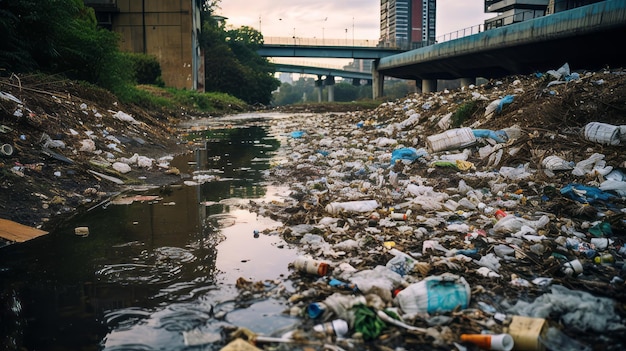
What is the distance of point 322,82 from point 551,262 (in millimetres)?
70345

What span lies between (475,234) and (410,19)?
9510 cm

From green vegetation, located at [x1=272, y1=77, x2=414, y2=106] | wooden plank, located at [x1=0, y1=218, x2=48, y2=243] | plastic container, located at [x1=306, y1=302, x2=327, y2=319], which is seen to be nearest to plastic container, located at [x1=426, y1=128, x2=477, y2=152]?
plastic container, located at [x1=306, y1=302, x2=327, y2=319]

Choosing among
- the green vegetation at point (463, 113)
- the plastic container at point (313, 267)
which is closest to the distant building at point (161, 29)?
the green vegetation at point (463, 113)

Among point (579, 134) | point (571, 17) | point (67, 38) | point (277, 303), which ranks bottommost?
point (277, 303)

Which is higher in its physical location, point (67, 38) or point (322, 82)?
point (322, 82)

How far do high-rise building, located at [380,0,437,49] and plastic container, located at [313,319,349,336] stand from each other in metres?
89.8

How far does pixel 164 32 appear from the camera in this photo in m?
29.5

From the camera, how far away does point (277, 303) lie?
8.64 feet

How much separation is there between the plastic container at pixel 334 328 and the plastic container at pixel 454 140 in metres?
4.89

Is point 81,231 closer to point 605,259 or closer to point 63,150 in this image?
point 63,150

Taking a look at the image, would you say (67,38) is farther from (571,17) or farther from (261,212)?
(571,17)

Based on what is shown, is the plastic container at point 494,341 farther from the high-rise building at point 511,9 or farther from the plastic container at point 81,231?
the high-rise building at point 511,9

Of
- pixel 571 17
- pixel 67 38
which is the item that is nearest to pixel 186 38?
pixel 67 38

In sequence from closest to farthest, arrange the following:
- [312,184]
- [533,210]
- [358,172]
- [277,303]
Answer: [277,303] < [533,210] < [312,184] < [358,172]
